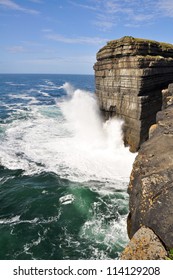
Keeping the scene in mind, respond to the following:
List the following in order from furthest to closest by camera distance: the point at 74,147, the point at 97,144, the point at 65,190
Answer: the point at 97,144 < the point at 74,147 < the point at 65,190

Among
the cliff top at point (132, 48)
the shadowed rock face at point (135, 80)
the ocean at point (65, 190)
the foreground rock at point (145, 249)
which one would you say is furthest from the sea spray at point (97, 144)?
the foreground rock at point (145, 249)

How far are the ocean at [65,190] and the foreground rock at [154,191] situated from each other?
437 cm

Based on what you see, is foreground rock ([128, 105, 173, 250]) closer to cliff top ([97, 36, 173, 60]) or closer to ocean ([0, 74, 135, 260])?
ocean ([0, 74, 135, 260])

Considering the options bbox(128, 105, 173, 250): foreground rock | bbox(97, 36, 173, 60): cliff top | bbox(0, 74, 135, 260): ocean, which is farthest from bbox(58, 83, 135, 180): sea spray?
bbox(128, 105, 173, 250): foreground rock

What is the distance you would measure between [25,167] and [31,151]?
3723 millimetres

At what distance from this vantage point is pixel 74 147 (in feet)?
82.8

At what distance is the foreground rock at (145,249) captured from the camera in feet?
20.8

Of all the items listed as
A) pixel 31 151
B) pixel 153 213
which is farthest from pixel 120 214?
pixel 31 151

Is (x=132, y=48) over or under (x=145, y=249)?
over

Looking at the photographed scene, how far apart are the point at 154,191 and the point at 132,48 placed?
1735 cm

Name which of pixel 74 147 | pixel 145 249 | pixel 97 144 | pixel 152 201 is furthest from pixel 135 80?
pixel 145 249

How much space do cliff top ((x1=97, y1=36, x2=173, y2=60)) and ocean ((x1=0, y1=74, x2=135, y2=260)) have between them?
7203 millimetres

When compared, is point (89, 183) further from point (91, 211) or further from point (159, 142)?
point (159, 142)

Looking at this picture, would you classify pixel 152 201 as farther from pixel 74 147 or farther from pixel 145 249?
pixel 74 147
